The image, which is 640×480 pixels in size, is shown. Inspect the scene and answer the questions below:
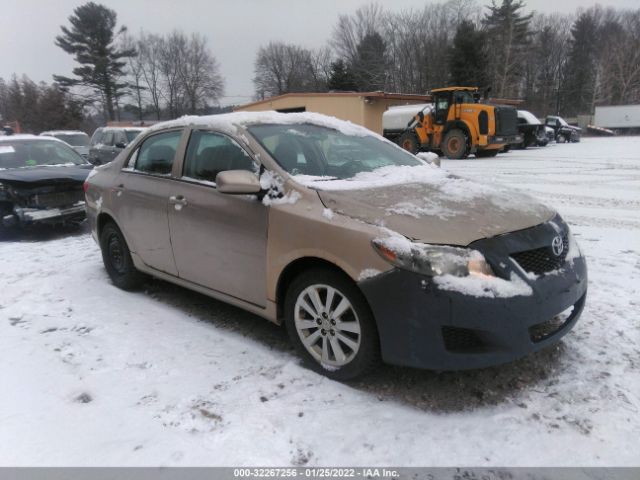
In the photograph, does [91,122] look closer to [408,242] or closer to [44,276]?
[44,276]

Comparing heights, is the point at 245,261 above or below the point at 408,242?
below

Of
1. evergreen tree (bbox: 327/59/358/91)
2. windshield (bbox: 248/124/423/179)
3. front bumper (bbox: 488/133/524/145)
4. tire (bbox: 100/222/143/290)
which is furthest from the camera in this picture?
evergreen tree (bbox: 327/59/358/91)

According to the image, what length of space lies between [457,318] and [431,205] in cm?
76

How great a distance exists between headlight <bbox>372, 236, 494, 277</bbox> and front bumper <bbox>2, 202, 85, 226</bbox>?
6.28m

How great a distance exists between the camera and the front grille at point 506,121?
18219 mm

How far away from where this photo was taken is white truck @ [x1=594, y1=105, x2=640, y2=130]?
43.2m

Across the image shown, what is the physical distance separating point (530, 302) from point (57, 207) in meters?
6.94

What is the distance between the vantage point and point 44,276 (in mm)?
5273

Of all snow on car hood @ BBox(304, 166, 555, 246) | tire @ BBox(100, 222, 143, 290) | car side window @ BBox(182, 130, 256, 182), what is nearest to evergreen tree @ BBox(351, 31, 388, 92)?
tire @ BBox(100, 222, 143, 290)

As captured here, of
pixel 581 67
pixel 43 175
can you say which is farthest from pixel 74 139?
pixel 581 67

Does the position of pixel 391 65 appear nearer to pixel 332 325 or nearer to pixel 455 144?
pixel 455 144

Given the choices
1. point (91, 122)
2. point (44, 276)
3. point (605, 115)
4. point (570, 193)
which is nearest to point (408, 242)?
point (44, 276)

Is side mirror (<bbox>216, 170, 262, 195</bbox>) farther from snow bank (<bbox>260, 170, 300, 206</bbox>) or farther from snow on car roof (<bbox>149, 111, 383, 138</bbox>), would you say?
snow on car roof (<bbox>149, 111, 383, 138</bbox>)

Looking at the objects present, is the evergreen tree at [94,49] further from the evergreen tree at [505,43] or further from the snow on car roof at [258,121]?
the snow on car roof at [258,121]
